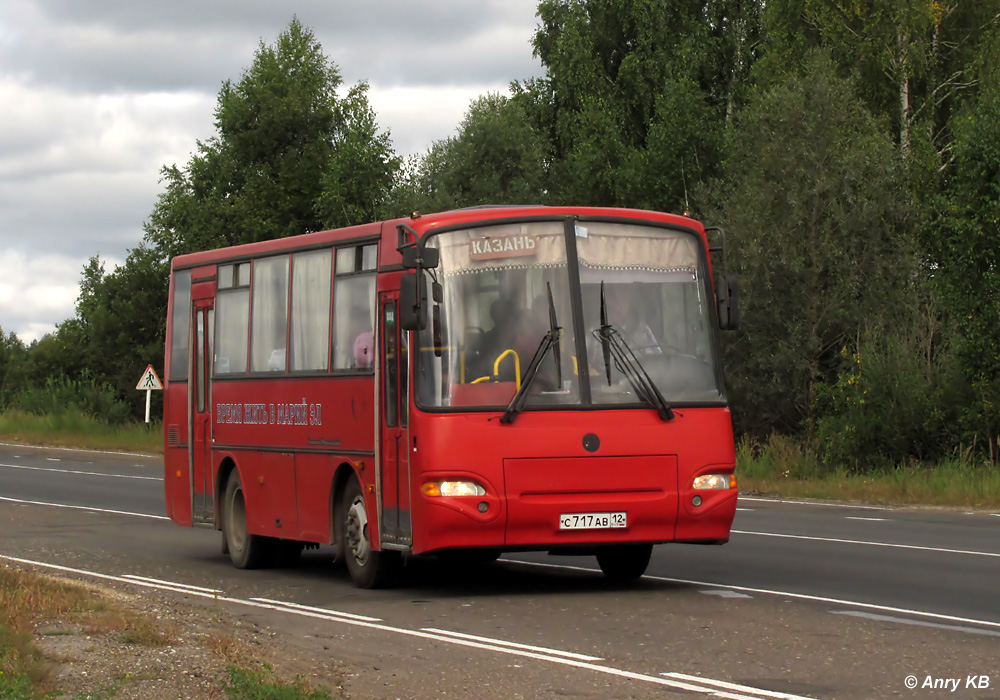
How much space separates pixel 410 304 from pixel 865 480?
17932 millimetres

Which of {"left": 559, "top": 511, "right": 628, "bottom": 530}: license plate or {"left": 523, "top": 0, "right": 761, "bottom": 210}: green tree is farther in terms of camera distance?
{"left": 523, "top": 0, "right": 761, "bottom": 210}: green tree

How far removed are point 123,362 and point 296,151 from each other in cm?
1120

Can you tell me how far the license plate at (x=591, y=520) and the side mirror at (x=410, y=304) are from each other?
185cm

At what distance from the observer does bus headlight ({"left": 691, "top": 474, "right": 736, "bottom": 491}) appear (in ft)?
44.8

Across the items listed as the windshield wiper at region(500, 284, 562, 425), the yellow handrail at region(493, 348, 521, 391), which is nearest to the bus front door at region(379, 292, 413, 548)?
the yellow handrail at region(493, 348, 521, 391)

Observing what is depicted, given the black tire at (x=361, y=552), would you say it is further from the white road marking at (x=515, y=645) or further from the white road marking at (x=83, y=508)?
the white road marking at (x=83, y=508)

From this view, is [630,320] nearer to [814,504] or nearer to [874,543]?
[874,543]

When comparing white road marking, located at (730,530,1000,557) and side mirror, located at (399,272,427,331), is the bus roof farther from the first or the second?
white road marking, located at (730,530,1000,557)

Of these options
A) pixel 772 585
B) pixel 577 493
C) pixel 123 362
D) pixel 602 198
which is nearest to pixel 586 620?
pixel 577 493

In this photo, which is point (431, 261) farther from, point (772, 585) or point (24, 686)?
point (24, 686)

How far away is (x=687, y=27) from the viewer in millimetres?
56812

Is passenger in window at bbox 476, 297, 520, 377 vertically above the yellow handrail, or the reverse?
passenger in window at bbox 476, 297, 520, 377

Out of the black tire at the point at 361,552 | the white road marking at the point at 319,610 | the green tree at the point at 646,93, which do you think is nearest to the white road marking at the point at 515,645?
the white road marking at the point at 319,610

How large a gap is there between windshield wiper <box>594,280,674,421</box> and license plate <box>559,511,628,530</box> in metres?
0.88
